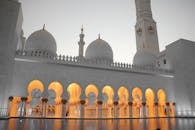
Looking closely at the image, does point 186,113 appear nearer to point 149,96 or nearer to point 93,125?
point 149,96

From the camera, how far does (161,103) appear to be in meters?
12.0

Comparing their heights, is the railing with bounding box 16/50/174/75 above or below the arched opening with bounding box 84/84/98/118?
above

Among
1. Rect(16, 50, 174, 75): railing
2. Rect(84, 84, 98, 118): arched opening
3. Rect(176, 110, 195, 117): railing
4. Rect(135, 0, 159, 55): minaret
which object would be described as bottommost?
Rect(176, 110, 195, 117): railing

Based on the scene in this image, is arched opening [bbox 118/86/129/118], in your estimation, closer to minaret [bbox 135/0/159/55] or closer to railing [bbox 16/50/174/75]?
railing [bbox 16/50/174/75]

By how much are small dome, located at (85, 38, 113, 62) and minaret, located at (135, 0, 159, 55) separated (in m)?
7.92

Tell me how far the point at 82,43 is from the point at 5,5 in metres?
9.82

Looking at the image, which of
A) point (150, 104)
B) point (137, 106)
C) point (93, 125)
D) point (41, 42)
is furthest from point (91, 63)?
point (93, 125)

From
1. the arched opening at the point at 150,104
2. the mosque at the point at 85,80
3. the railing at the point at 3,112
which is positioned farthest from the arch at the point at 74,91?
the arched opening at the point at 150,104

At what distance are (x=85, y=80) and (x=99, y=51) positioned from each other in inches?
149

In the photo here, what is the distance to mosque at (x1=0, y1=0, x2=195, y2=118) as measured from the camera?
8680mm

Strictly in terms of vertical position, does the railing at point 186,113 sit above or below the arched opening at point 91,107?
below

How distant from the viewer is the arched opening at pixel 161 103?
38.7ft

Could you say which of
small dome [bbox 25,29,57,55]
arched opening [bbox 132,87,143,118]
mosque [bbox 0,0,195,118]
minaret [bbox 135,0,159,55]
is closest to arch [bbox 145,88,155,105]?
mosque [bbox 0,0,195,118]

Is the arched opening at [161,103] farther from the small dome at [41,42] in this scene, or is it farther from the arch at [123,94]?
the small dome at [41,42]
